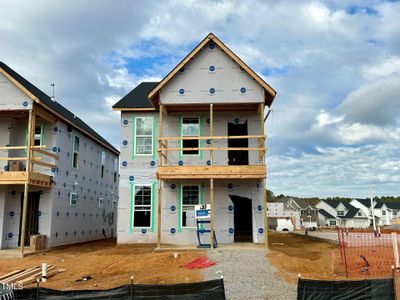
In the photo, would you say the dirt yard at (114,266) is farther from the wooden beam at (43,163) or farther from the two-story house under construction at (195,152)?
the wooden beam at (43,163)

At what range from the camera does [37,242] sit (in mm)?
19859

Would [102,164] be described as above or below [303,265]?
A: above

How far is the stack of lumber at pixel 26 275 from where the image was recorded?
43.9 feet

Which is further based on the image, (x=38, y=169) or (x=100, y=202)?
(x=100, y=202)

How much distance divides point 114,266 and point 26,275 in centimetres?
311

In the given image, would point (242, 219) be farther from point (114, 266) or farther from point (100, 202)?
point (100, 202)

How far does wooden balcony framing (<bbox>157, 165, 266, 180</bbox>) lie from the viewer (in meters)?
18.2

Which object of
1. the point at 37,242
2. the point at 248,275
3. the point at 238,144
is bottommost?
the point at 248,275

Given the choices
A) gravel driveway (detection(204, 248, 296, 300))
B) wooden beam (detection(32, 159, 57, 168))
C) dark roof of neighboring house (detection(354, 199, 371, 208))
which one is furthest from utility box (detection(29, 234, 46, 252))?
dark roof of neighboring house (detection(354, 199, 371, 208))

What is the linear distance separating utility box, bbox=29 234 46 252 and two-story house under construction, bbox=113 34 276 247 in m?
3.81

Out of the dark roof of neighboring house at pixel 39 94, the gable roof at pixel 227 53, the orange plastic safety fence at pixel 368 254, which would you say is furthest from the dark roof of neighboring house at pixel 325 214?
the gable roof at pixel 227 53

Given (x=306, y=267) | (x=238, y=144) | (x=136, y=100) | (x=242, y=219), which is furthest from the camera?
(x=136, y=100)

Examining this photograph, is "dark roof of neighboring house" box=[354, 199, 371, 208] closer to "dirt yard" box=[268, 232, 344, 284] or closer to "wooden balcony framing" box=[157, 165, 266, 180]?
"dirt yard" box=[268, 232, 344, 284]

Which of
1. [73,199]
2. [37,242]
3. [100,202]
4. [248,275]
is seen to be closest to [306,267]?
[248,275]
